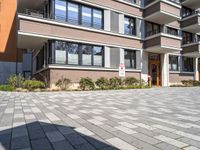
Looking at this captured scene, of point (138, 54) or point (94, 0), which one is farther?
point (138, 54)

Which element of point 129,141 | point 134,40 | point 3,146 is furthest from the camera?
point 134,40

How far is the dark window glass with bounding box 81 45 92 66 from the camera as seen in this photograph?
50.4ft

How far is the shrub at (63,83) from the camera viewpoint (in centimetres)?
1356

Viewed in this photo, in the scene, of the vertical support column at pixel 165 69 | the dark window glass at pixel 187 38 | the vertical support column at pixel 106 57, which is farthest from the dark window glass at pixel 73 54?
the dark window glass at pixel 187 38

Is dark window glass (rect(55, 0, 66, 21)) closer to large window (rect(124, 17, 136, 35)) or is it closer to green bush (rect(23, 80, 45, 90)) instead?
green bush (rect(23, 80, 45, 90))

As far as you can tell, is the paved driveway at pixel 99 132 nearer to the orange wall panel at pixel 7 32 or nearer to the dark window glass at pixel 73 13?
the dark window glass at pixel 73 13

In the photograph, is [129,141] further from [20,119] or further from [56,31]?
[56,31]

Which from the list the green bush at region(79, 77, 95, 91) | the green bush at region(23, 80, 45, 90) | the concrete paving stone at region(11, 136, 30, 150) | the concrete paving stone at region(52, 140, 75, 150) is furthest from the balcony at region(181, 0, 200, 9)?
the concrete paving stone at region(11, 136, 30, 150)

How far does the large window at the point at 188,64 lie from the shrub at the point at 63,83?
16299 millimetres

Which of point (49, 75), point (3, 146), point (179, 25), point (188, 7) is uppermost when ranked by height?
point (188, 7)

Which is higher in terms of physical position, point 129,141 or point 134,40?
point 134,40

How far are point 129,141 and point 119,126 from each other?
3.04 feet

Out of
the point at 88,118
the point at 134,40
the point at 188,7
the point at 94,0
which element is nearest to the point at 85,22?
the point at 94,0

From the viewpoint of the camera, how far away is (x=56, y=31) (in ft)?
46.4
